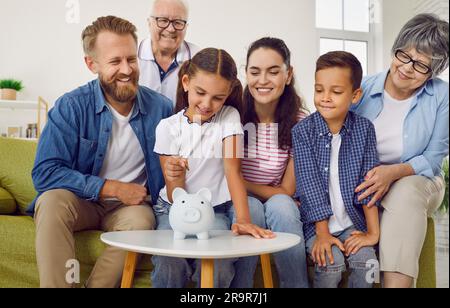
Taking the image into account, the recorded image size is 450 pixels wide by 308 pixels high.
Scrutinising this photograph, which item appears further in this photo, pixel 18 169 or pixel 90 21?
pixel 18 169

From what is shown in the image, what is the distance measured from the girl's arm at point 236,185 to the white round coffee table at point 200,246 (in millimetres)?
32

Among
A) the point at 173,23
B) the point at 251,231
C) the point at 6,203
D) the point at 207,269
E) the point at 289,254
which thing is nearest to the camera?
the point at 207,269

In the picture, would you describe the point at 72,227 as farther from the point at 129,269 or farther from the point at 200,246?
the point at 200,246

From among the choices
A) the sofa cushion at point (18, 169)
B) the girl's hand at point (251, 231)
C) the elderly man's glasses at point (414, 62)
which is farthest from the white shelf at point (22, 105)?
the elderly man's glasses at point (414, 62)

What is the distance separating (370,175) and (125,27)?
77cm

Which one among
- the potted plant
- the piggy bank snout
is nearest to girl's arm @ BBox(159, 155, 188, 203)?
the piggy bank snout

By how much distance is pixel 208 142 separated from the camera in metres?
1.35

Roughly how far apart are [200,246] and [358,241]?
47 cm

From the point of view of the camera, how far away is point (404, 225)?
4.19 feet

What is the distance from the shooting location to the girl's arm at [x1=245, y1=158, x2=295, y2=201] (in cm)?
139

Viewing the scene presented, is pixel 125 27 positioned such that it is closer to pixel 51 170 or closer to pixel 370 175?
pixel 51 170

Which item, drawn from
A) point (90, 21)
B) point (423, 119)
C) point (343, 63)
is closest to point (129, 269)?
point (90, 21)
